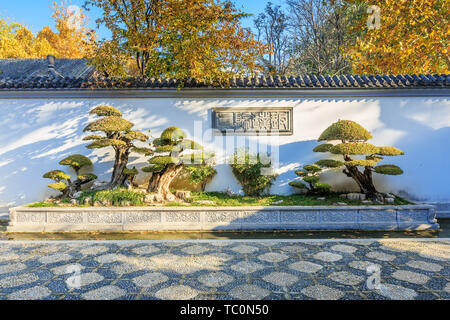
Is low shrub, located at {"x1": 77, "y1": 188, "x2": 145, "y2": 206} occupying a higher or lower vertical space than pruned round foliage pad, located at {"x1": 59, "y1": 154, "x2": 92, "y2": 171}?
lower

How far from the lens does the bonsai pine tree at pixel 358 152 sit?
5711mm

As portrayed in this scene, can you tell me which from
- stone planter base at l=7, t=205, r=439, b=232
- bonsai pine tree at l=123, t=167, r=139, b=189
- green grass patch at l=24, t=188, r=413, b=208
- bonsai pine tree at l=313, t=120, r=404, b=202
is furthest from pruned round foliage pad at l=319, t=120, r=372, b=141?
bonsai pine tree at l=123, t=167, r=139, b=189

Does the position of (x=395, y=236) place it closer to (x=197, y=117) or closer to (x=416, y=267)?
(x=416, y=267)

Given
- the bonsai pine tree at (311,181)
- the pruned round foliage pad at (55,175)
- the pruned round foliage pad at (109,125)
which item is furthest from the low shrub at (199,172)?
the pruned round foliage pad at (55,175)

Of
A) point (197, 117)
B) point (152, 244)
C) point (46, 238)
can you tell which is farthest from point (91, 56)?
point (152, 244)

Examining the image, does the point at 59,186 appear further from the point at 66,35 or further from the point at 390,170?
the point at 66,35

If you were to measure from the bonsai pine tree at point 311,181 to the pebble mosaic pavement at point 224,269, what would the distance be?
75.5 inches

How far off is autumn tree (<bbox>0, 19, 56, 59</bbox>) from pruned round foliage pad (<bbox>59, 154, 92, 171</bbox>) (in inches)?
552

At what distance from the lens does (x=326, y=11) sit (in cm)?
1641

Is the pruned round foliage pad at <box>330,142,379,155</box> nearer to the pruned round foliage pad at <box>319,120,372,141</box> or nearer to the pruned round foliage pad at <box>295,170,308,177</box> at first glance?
the pruned round foliage pad at <box>319,120,372,141</box>

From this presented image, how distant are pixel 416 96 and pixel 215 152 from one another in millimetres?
5023

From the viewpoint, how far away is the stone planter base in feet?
17.5

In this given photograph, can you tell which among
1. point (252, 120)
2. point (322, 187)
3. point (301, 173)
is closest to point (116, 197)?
point (252, 120)

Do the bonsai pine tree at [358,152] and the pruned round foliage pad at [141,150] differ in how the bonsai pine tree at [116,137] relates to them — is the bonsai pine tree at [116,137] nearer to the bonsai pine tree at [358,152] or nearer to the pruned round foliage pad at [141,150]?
the pruned round foliage pad at [141,150]
